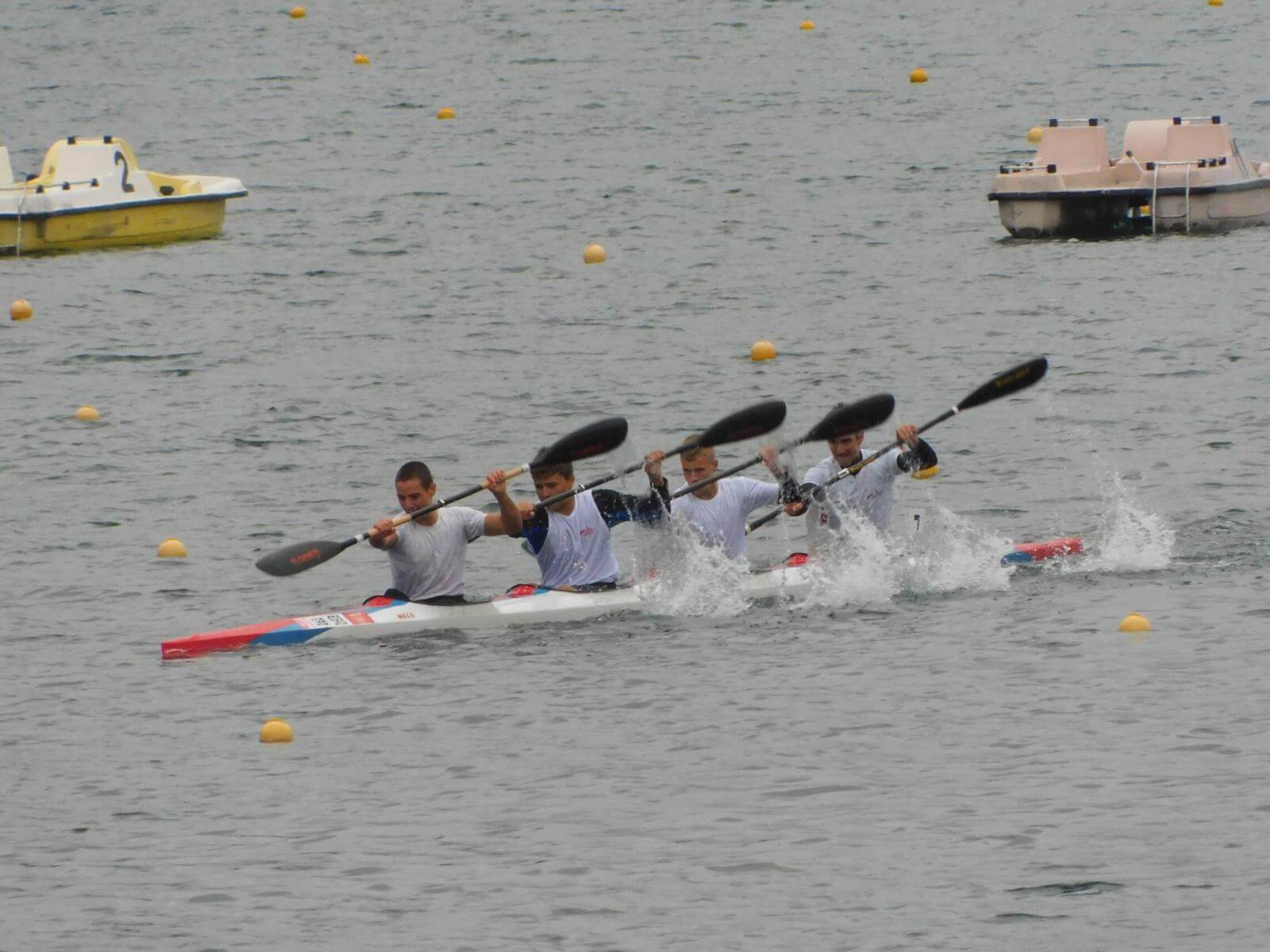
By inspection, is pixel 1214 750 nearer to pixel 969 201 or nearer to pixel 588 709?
pixel 588 709

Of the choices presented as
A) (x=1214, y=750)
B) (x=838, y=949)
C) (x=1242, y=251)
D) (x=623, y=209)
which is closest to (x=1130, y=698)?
(x=1214, y=750)

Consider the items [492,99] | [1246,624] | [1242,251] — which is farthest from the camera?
[492,99]

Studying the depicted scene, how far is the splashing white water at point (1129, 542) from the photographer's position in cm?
1641

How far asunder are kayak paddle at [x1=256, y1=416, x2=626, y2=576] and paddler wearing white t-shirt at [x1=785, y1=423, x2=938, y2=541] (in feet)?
4.29

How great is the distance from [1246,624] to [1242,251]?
1388 cm

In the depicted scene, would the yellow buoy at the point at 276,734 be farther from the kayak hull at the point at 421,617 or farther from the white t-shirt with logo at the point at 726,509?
the white t-shirt with logo at the point at 726,509

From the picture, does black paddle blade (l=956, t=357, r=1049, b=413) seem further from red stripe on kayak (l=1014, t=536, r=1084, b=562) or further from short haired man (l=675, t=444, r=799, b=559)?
short haired man (l=675, t=444, r=799, b=559)

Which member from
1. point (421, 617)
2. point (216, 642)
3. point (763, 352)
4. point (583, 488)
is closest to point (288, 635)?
point (216, 642)

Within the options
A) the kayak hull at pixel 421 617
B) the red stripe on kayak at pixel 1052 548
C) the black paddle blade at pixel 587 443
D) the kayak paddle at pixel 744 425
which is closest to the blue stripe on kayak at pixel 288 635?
the kayak hull at pixel 421 617

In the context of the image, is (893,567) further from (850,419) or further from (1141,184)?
(1141,184)

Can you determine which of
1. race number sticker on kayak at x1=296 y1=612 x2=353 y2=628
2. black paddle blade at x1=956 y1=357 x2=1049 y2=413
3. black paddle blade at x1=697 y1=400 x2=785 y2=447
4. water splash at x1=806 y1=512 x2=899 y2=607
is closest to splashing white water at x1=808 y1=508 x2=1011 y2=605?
water splash at x1=806 y1=512 x2=899 y2=607

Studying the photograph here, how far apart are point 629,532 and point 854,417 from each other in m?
3.91

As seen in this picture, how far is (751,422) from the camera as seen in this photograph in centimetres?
1619

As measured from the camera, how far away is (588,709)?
13.5 m
